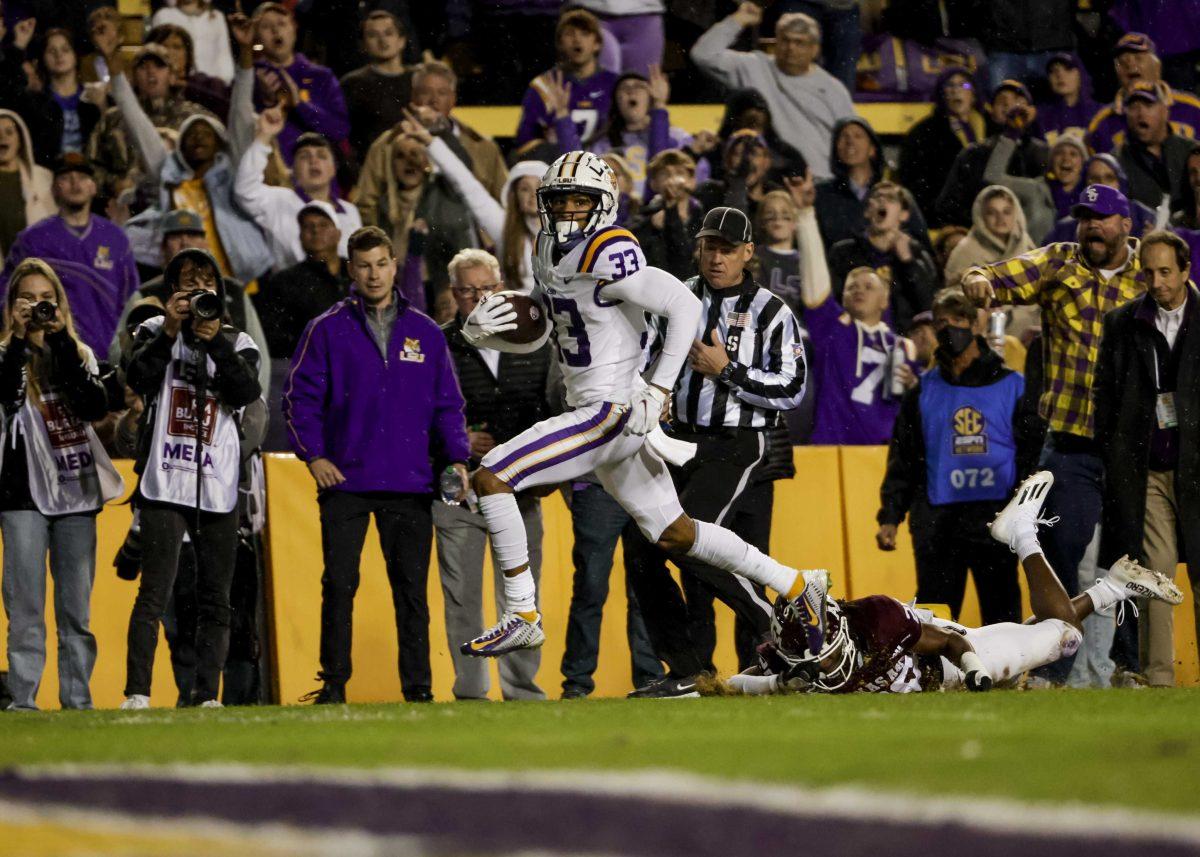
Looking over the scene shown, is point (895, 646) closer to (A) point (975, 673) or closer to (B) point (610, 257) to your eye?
(A) point (975, 673)

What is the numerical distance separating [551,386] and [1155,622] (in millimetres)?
3019

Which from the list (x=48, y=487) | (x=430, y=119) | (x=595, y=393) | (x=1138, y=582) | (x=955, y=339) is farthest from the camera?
(x=430, y=119)

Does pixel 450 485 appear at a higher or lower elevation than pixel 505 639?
higher

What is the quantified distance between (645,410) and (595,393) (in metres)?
0.32

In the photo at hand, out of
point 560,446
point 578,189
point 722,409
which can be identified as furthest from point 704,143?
point 560,446

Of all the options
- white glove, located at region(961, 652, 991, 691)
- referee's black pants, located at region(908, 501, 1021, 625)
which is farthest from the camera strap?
referee's black pants, located at region(908, 501, 1021, 625)

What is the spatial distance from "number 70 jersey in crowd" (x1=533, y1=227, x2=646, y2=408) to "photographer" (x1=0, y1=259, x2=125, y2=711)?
2263 mm

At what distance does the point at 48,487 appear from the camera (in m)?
8.27

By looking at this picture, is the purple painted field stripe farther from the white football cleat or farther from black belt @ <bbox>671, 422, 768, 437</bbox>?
black belt @ <bbox>671, 422, 768, 437</bbox>

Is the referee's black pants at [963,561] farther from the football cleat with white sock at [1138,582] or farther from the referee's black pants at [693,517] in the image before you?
the referee's black pants at [693,517]

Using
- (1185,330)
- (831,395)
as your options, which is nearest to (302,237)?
(831,395)

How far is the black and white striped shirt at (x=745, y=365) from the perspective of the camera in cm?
796

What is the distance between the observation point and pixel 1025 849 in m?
3.17

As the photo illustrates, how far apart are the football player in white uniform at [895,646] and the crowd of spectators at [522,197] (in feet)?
3.81
